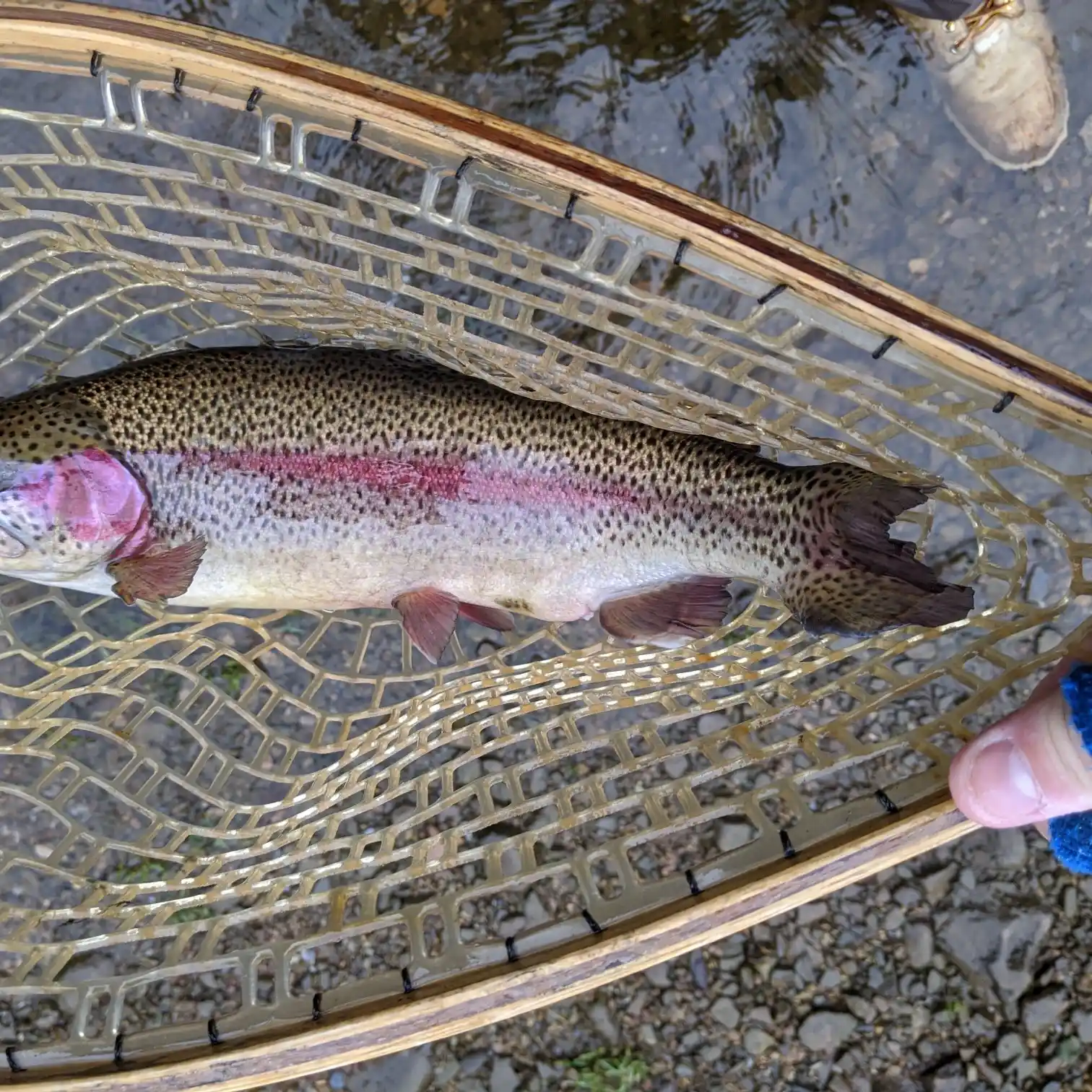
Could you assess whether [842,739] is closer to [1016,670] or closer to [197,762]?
[1016,670]

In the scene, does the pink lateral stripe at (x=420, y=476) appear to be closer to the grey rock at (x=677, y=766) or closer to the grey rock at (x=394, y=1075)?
the grey rock at (x=677, y=766)

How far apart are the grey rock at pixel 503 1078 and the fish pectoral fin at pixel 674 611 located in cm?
144

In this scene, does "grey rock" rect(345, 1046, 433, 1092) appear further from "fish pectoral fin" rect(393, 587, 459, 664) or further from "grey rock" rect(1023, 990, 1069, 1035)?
"grey rock" rect(1023, 990, 1069, 1035)

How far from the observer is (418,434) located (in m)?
2.05

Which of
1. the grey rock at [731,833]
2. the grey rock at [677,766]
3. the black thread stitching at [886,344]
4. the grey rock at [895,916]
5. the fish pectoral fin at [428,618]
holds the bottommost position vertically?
the grey rock at [895,916]

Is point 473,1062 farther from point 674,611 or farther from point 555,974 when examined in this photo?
point 674,611

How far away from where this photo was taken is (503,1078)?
2586mm

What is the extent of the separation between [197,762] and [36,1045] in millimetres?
655

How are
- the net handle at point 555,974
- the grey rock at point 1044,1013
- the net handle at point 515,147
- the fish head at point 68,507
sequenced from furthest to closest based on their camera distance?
the grey rock at point 1044,1013
the fish head at point 68,507
the net handle at point 555,974
the net handle at point 515,147

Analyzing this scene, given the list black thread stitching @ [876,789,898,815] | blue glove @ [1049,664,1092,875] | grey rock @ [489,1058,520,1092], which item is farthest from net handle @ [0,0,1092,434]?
grey rock @ [489,1058,520,1092]

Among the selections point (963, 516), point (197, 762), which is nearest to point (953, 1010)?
point (963, 516)

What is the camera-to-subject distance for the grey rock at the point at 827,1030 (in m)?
2.58

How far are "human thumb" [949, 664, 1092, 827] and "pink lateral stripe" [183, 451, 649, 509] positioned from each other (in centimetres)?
91

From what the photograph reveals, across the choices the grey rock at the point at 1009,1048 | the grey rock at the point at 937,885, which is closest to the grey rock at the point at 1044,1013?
the grey rock at the point at 1009,1048
